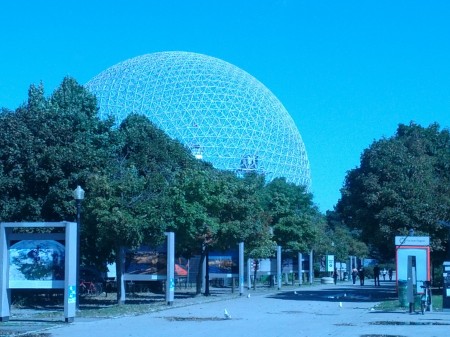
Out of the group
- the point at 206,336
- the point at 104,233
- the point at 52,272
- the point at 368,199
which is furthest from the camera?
the point at 368,199

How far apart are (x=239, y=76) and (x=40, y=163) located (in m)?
51.2

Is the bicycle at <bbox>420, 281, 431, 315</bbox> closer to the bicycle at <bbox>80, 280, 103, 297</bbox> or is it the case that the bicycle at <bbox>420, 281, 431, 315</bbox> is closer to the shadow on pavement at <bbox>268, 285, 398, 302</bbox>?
the shadow on pavement at <bbox>268, 285, 398, 302</bbox>

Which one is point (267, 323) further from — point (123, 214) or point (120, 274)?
point (120, 274)

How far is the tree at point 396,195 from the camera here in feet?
133

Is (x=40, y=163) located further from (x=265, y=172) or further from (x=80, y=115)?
(x=265, y=172)

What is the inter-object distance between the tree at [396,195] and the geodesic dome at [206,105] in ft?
83.5

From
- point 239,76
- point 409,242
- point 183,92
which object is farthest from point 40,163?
point 239,76

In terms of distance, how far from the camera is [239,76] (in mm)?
83875

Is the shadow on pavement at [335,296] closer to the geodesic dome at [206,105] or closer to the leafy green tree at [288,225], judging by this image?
the leafy green tree at [288,225]

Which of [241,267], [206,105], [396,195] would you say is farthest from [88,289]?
[206,105]

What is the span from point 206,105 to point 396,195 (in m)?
36.9

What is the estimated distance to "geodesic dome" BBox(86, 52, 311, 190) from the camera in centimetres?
7381

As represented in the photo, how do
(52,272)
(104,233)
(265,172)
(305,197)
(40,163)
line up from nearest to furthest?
1. (52,272)
2. (104,233)
3. (40,163)
4. (305,197)
5. (265,172)

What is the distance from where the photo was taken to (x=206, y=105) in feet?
247
